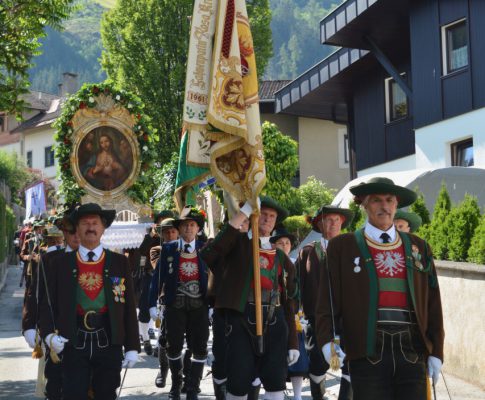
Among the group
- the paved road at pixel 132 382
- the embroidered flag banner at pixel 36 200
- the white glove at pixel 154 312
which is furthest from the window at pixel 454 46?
the white glove at pixel 154 312

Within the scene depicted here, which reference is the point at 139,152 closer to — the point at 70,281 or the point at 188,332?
the point at 188,332

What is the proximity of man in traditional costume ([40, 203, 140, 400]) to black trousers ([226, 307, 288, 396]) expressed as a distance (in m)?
0.76

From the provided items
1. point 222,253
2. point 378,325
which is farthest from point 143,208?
point 378,325

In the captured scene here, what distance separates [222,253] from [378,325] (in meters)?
2.11

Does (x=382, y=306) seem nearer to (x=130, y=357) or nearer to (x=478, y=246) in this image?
(x=130, y=357)

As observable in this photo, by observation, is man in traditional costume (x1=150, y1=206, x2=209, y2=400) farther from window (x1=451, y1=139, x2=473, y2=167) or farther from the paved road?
window (x1=451, y1=139, x2=473, y2=167)

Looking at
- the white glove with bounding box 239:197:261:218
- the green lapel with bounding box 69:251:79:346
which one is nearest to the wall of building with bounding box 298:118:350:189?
the white glove with bounding box 239:197:261:218

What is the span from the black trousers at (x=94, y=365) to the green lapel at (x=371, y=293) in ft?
7.33

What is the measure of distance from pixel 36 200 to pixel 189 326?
14769 millimetres

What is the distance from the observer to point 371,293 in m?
6.10

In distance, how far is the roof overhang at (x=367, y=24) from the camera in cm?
2355

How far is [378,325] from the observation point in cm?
605

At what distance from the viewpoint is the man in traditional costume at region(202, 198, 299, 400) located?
7695mm

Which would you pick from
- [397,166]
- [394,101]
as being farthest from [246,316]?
[394,101]
